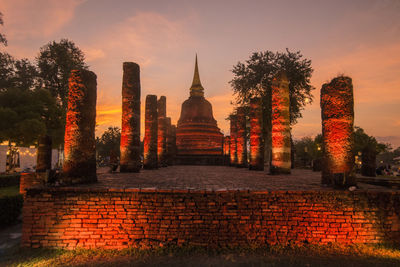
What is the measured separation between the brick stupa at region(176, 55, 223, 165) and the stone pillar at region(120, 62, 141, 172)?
45.1 feet

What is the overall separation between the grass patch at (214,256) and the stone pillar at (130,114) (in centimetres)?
723

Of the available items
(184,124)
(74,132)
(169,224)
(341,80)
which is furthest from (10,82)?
(341,80)

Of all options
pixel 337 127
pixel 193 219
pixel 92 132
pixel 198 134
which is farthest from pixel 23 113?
pixel 198 134

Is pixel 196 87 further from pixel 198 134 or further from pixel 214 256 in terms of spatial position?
pixel 214 256

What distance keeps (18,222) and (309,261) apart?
8.63m

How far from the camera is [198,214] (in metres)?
4.99

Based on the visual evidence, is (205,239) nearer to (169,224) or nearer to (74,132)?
(169,224)

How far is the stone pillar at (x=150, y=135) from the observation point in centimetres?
1545

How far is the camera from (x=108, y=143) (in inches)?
1631

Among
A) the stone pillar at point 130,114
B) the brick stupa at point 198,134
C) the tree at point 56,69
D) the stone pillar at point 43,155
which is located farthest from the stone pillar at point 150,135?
the tree at point 56,69

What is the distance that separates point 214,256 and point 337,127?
5272 mm

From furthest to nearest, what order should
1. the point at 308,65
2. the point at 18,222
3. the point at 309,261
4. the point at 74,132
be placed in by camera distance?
the point at 308,65
the point at 18,222
the point at 74,132
the point at 309,261

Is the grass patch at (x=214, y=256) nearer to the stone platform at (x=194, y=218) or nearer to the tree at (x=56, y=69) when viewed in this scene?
the stone platform at (x=194, y=218)

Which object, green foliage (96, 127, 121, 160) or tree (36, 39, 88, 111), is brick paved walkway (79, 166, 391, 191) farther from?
green foliage (96, 127, 121, 160)
